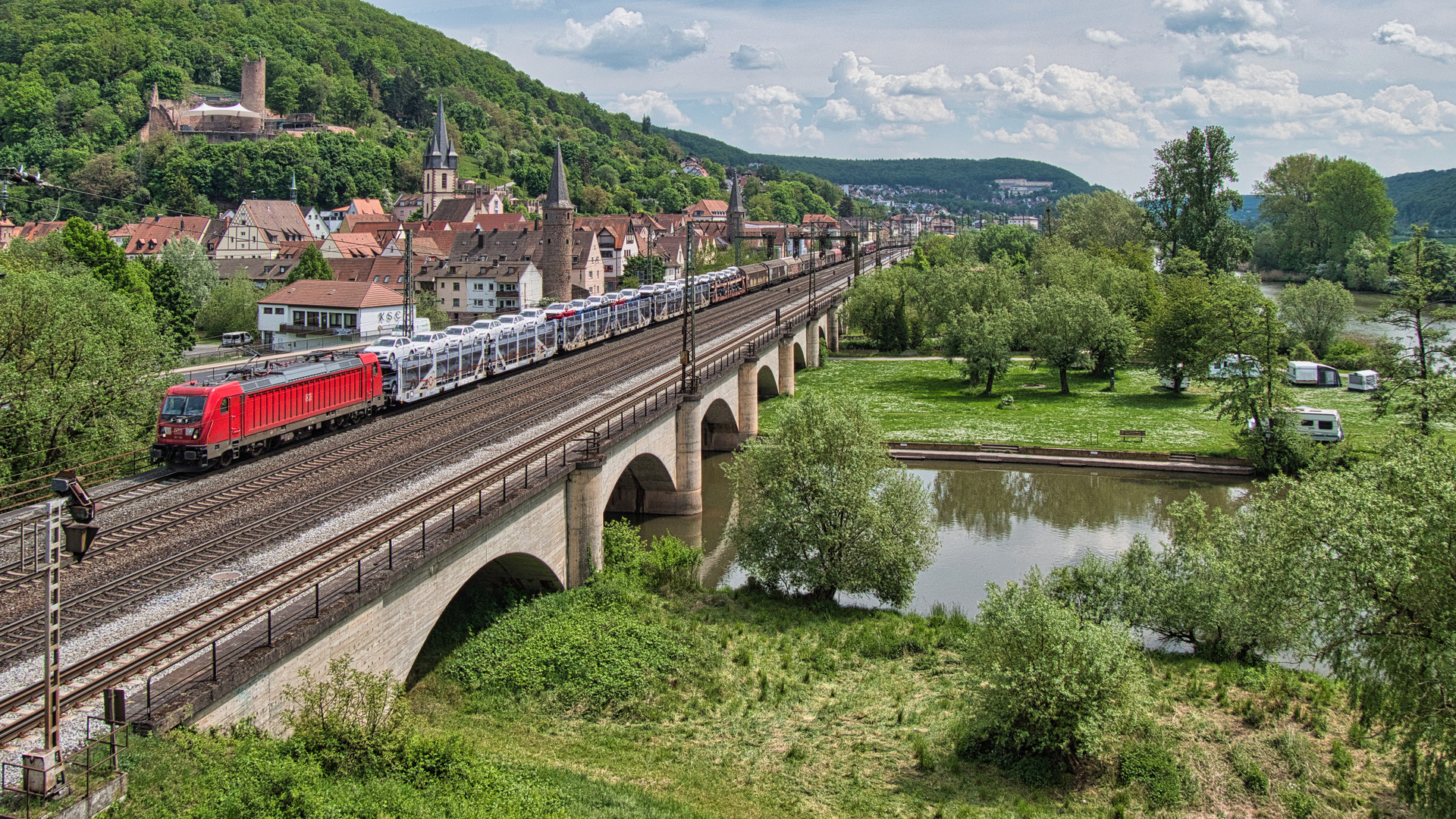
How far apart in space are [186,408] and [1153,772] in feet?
82.3

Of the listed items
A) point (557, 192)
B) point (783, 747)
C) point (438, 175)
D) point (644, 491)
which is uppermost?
point (438, 175)

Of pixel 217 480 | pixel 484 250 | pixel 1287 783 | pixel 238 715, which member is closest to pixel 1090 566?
pixel 1287 783

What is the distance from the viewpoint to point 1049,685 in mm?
20469

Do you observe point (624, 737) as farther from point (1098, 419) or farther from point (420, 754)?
point (1098, 419)

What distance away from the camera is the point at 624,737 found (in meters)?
21.9

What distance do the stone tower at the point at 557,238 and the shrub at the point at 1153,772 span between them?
80604mm

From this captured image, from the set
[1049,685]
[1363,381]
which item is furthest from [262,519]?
[1363,381]

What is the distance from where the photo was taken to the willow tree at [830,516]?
30328mm

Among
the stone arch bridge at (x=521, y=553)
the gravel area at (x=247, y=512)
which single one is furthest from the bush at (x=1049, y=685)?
the gravel area at (x=247, y=512)

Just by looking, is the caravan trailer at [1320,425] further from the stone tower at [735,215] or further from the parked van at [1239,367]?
the stone tower at [735,215]

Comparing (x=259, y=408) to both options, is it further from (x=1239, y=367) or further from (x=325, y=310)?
(x=325, y=310)

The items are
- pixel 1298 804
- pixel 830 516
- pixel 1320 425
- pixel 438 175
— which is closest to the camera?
pixel 1298 804

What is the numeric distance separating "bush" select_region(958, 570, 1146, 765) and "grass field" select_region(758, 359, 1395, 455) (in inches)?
1057

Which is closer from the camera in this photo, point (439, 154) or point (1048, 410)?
point (1048, 410)
